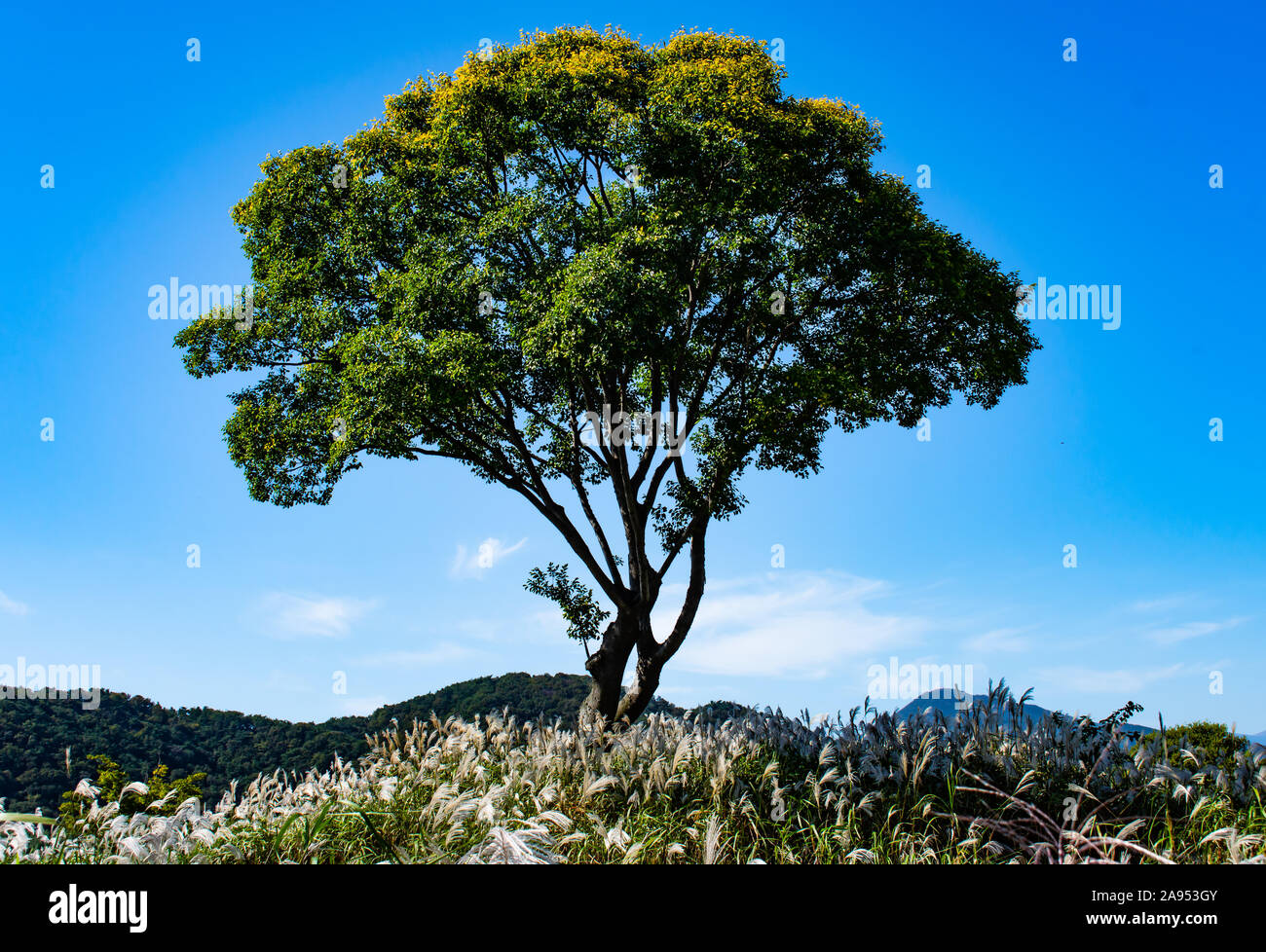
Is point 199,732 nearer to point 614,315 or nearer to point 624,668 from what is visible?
point 624,668

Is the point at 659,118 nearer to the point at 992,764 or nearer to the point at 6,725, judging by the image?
the point at 992,764

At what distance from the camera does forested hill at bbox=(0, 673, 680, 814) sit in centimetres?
2680

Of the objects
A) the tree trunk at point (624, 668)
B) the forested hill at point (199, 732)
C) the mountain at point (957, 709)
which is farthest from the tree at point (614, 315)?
the forested hill at point (199, 732)

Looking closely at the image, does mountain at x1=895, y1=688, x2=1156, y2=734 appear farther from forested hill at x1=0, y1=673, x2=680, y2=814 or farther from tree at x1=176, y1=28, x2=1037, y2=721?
forested hill at x1=0, y1=673, x2=680, y2=814

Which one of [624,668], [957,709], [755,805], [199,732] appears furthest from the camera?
[199,732]

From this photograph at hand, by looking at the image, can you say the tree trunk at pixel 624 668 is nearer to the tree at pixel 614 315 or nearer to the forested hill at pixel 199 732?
the tree at pixel 614 315

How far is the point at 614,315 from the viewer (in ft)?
37.9

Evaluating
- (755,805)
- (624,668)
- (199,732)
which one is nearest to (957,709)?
(755,805)

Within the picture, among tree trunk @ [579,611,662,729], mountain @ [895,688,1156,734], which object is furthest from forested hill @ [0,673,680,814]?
mountain @ [895,688,1156,734]

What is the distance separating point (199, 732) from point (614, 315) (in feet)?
95.0

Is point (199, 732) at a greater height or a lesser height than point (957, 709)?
lesser
